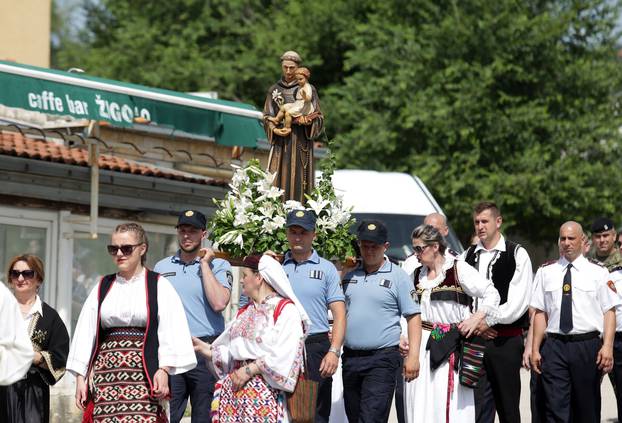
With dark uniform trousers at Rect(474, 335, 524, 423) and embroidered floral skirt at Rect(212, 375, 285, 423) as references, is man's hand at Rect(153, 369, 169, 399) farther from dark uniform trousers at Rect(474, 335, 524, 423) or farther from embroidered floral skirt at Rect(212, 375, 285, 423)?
dark uniform trousers at Rect(474, 335, 524, 423)

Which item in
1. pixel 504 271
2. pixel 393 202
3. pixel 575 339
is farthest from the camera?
pixel 393 202

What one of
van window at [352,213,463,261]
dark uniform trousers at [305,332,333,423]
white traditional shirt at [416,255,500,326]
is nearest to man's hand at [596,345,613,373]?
white traditional shirt at [416,255,500,326]

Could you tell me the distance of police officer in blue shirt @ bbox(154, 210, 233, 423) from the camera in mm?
9984

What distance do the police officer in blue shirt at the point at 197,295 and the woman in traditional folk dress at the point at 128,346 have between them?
1.44 meters

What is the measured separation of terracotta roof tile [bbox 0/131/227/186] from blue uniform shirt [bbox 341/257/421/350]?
763 centimetres

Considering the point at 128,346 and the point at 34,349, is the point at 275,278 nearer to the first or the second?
the point at 128,346

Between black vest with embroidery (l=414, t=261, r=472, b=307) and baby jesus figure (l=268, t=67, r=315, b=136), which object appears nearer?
black vest with embroidery (l=414, t=261, r=472, b=307)

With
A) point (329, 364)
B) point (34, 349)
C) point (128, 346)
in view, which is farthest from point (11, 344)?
point (329, 364)

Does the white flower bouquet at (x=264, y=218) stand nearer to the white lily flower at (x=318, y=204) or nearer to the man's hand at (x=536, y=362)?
the white lily flower at (x=318, y=204)

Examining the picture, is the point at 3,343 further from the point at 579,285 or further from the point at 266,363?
the point at 579,285

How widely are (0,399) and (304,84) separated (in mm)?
3547

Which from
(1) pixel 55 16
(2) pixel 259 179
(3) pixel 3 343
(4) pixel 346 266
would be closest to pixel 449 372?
(4) pixel 346 266

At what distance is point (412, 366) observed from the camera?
9.80 meters

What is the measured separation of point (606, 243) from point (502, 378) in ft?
9.56
